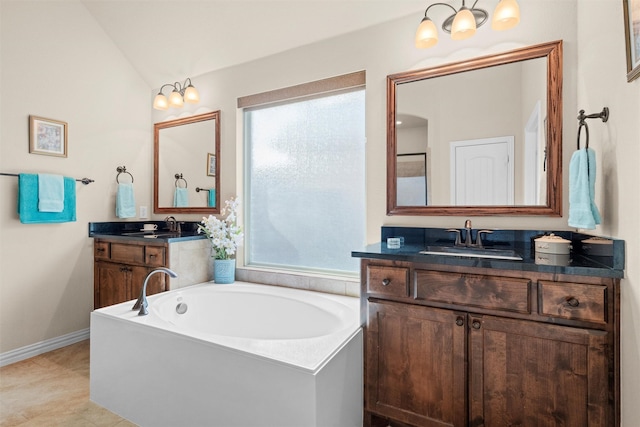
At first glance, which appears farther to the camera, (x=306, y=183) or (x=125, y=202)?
(x=125, y=202)

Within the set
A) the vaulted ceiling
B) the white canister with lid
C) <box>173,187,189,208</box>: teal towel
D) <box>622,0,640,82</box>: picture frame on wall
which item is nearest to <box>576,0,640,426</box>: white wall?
<box>622,0,640,82</box>: picture frame on wall

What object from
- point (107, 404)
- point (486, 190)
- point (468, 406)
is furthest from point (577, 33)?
point (107, 404)

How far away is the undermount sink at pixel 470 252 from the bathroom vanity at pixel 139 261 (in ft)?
6.14

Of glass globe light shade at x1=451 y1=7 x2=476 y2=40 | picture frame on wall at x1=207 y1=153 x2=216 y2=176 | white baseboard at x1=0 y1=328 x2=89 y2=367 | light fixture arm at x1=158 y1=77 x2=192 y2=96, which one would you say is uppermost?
light fixture arm at x1=158 y1=77 x2=192 y2=96

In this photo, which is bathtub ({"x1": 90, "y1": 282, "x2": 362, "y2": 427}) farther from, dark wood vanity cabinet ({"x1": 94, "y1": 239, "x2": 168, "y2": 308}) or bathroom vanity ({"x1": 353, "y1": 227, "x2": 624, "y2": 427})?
dark wood vanity cabinet ({"x1": 94, "y1": 239, "x2": 168, "y2": 308})

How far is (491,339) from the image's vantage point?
146 cm

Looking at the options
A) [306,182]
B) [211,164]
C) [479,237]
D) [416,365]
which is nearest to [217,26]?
[211,164]

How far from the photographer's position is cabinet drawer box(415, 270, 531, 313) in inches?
55.6

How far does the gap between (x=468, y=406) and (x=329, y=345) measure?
26.5 inches

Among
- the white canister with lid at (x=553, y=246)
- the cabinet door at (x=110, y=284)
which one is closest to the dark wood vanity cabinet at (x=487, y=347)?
the white canister with lid at (x=553, y=246)

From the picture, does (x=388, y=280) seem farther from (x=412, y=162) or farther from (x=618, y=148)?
(x=618, y=148)

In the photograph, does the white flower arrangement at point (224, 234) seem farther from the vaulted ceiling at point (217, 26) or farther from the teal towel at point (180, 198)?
the vaulted ceiling at point (217, 26)

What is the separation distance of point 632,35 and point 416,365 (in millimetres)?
1528

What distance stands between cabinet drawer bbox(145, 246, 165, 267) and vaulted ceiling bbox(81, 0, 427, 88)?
5.39 ft
